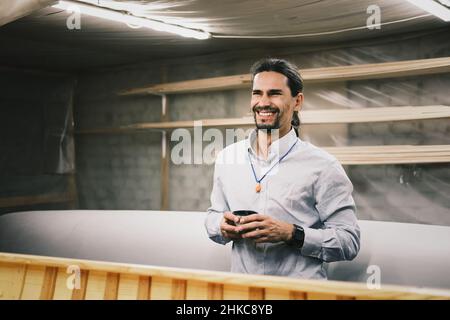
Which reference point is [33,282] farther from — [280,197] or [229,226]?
[280,197]

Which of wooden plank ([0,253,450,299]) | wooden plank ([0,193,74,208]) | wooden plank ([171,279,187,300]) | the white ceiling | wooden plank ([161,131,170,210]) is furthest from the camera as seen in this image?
wooden plank ([0,193,74,208])

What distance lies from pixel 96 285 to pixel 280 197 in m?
0.74

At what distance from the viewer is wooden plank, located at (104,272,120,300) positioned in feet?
4.91

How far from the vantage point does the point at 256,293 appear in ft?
4.33

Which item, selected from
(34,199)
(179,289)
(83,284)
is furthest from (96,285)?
(34,199)

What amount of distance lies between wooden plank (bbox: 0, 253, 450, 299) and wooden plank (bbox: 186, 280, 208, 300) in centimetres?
2

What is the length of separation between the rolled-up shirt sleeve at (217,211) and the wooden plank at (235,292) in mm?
453

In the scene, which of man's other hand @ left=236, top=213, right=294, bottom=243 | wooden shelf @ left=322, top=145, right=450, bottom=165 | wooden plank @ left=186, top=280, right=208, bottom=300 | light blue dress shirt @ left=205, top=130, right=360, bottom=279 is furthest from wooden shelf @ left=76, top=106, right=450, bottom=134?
wooden plank @ left=186, top=280, right=208, bottom=300

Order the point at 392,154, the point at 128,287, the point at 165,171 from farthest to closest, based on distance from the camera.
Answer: the point at 165,171 → the point at 392,154 → the point at 128,287

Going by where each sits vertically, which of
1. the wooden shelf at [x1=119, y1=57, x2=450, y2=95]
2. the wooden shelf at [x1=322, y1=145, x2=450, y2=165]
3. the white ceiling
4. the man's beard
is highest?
the white ceiling

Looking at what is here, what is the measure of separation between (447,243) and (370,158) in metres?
1.02

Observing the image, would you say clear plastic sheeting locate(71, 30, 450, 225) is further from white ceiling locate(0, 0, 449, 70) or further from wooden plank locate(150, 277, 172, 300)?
wooden plank locate(150, 277, 172, 300)

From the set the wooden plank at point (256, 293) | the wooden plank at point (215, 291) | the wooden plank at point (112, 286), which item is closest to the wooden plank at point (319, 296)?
the wooden plank at point (256, 293)
